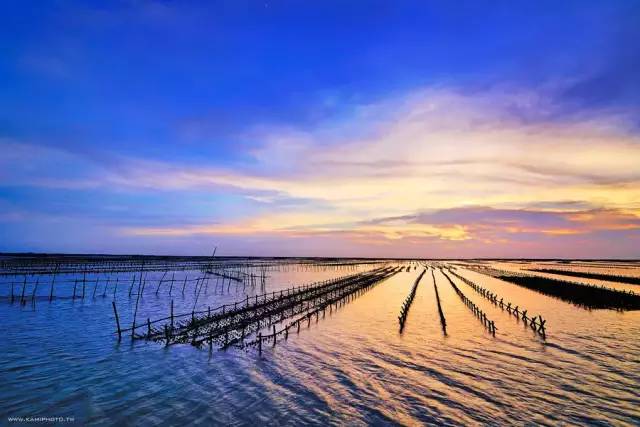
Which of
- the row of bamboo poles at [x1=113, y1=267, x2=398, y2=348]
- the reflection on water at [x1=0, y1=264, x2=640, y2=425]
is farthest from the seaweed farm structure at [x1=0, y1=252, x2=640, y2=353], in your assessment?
the reflection on water at [x1=0, y1=264, x2=640, y2=425]

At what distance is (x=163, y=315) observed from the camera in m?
40.2

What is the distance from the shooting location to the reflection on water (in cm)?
1697

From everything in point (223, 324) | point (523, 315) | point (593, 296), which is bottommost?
point (223, 324)

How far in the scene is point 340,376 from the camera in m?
21.4

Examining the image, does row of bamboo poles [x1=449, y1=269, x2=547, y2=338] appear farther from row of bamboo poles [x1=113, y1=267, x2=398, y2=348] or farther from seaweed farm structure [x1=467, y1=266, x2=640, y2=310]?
row of bamboo poles [x1=113, y1=267, x2=398, y2=348]

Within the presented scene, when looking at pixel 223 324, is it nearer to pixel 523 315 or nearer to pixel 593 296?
pixel 523 315

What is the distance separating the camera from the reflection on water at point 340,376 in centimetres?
1697

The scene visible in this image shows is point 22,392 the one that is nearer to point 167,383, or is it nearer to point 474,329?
point 167,383

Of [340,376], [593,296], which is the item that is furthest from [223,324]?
[593,296]

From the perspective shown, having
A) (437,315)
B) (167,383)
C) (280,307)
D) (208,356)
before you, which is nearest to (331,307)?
(280,307)

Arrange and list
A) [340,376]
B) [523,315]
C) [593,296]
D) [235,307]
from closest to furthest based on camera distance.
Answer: [340,376] → [523,315] → [235,307] → [593,296]

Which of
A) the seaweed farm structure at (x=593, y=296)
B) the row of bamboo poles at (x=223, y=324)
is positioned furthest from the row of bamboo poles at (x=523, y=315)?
the row of bamboo poles at (x=223, y=324)

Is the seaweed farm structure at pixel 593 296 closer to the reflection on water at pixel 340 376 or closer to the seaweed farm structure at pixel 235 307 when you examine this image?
the seaweed farm structure at pixel 235 307

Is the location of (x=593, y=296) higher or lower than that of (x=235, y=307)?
higher
